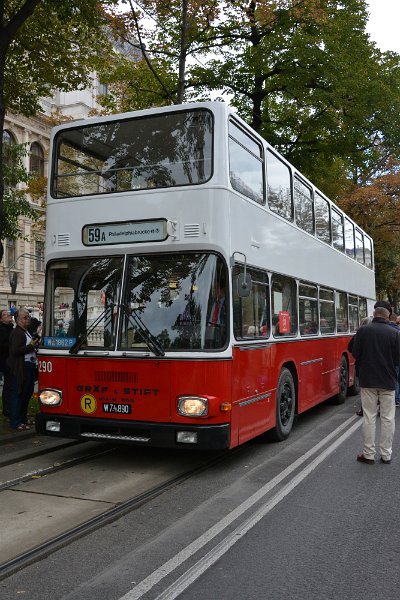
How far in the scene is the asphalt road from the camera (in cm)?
376

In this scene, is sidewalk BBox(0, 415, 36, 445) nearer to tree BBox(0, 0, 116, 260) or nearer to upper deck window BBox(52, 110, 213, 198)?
upper deck window BBox(52, 110, 213, 198)

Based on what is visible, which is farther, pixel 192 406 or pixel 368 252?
pixel 368 252

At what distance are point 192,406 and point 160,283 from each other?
1.35 meters

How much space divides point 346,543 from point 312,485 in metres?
1.60

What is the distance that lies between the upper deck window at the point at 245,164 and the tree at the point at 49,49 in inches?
203

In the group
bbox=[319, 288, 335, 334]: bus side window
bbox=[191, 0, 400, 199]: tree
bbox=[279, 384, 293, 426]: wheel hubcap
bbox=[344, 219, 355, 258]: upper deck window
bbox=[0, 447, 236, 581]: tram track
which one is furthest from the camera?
bbox=[191, 0, 400, 199]: tree

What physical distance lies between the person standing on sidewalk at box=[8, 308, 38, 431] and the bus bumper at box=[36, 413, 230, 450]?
2105 millimetres

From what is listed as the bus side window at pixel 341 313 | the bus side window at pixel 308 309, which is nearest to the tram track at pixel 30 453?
the bus side window at pixel 308 309

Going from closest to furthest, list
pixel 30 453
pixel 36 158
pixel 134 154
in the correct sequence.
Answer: pixel 134 154 < pixel 30 453 < pixel 36 158

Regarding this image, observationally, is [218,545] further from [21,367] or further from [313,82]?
[313,82]

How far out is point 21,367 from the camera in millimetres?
8891

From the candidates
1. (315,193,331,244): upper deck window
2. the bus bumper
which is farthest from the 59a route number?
(315,193,331,244): upper deck window

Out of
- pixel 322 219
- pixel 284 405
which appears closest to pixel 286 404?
pixel 284 405

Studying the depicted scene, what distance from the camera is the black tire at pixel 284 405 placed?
8.19m
